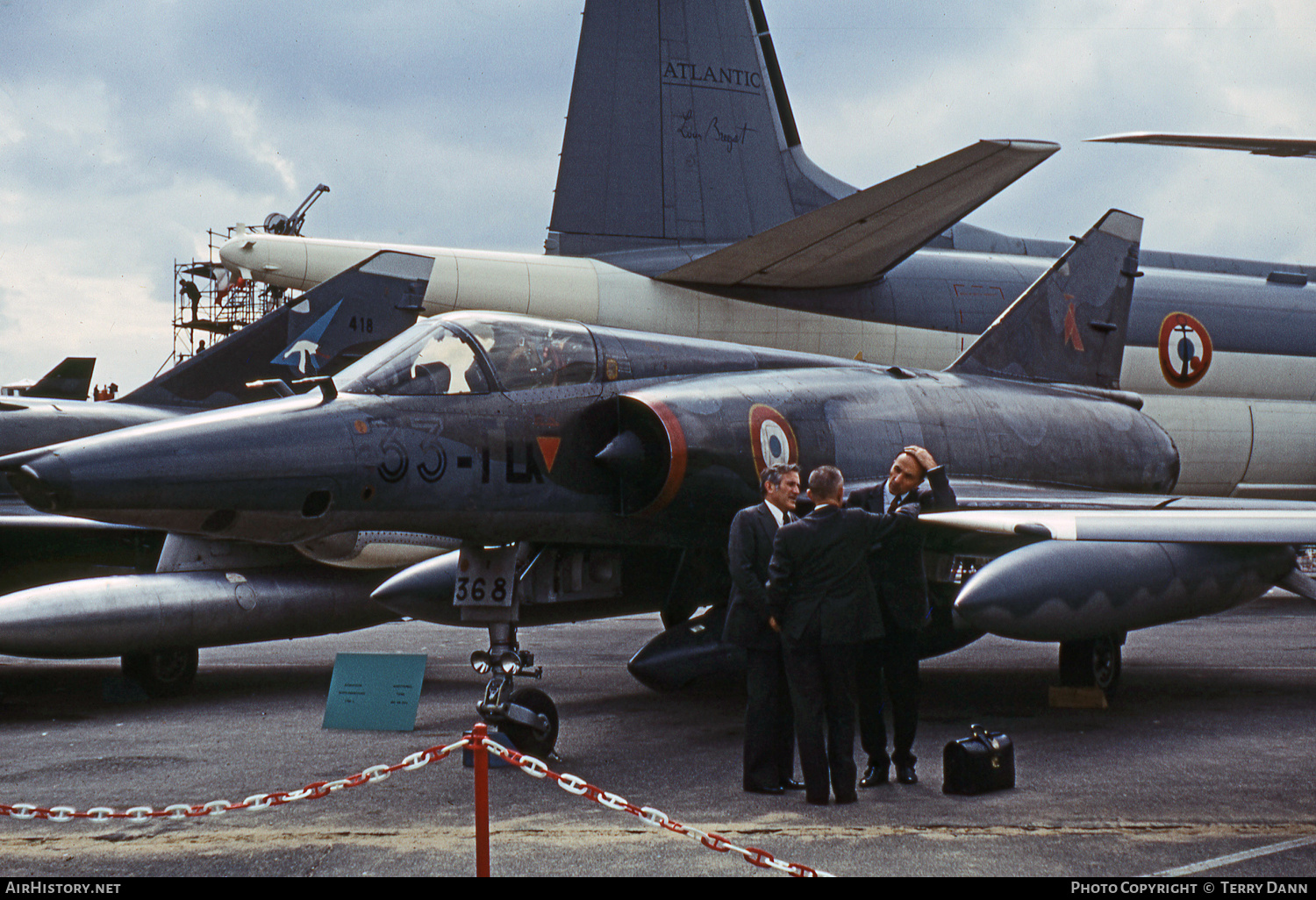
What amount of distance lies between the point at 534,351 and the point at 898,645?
9.31 feet

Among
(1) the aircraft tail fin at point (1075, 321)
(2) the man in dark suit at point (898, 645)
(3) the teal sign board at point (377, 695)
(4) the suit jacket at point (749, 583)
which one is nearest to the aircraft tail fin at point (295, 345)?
(3) the teal sign board at point (377, 695)

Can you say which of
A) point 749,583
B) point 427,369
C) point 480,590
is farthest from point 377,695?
point 749,583

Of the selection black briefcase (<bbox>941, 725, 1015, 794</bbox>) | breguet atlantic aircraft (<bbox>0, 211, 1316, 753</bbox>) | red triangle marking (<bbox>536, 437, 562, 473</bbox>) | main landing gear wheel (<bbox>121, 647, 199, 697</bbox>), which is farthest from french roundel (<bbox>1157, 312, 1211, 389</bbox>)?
main landing gear wheel (<bbox>121, 647, 199, 697</bbox>)

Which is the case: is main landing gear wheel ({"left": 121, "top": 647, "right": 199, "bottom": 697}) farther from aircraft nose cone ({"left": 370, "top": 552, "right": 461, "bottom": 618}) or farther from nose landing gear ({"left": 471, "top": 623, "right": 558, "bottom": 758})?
nose landing gear ({"left": 471, "top": 623, "right": 558, "bottom": 758})

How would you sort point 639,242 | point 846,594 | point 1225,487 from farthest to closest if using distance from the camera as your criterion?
point 1225,487 < point 639,242 < point 846,594

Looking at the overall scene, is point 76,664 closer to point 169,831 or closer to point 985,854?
point 169,831

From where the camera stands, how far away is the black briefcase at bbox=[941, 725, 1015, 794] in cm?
552

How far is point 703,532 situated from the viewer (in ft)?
24.5

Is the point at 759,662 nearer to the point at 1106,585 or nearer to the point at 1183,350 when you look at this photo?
the point at 1106,585

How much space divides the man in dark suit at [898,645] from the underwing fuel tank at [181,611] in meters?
5.31

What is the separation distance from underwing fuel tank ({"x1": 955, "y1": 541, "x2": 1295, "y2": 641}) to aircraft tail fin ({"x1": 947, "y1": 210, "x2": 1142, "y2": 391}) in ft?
12.3

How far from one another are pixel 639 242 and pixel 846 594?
11.2m

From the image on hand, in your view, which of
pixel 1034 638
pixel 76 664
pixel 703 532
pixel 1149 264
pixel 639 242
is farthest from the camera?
pixel 1149 264

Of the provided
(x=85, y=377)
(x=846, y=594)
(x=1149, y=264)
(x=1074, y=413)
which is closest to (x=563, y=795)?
(x=846, y=594)
